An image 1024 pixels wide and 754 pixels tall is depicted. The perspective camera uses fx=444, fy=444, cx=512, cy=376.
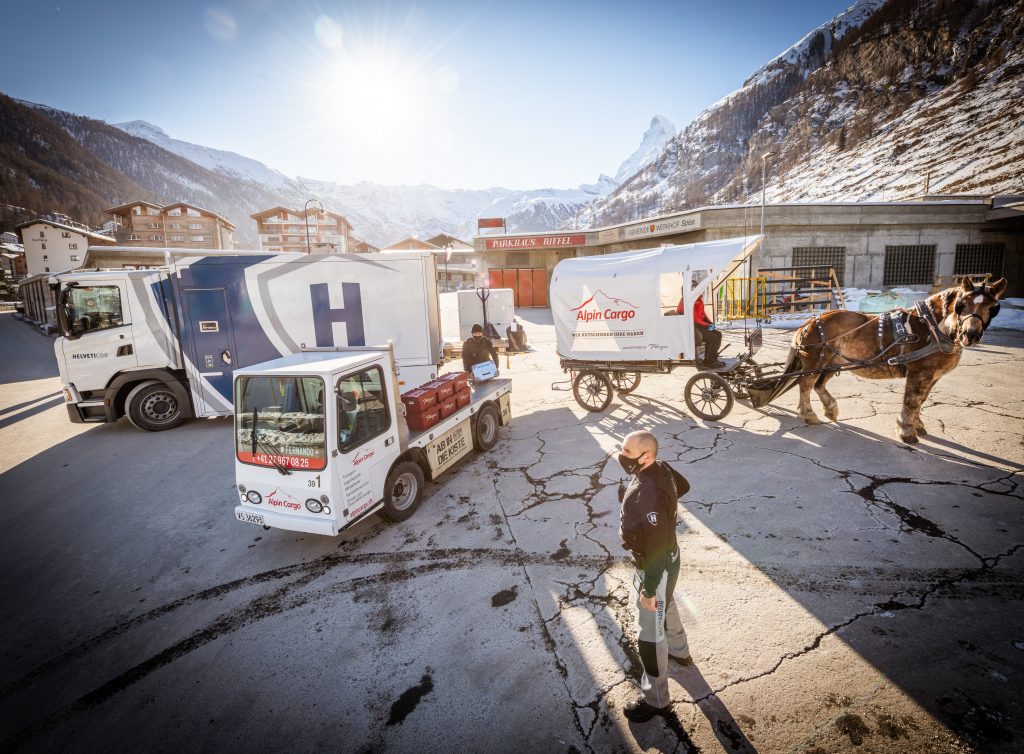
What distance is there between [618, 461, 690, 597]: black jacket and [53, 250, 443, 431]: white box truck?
7.53 meters

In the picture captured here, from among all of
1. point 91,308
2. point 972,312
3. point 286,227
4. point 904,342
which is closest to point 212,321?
point 91,308

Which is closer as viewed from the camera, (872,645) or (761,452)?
(872,645)

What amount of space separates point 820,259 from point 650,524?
23.7 metres

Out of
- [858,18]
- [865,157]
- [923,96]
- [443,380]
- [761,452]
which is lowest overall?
[761,452]

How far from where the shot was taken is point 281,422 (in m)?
4.83

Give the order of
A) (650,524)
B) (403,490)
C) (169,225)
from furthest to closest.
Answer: (169,225)
(403,490)
(650,524)

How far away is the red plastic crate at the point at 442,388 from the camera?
6.58 m

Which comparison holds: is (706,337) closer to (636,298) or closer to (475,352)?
(636,298)

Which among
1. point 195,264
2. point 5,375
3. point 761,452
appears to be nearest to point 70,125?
point 5,375

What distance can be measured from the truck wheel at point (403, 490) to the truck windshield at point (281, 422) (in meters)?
1.11

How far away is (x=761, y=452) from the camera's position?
7.01m

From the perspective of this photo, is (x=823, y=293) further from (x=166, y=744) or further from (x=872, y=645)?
(x=166, y=744)

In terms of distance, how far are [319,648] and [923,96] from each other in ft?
303

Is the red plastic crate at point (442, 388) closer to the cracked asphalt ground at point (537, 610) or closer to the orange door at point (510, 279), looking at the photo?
the cracked asphalt ground at point (537, 610)
